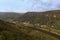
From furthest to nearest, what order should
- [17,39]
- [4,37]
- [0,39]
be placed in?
[17,39] → [4,37] → [0,39]

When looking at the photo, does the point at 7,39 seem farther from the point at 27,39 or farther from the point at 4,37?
the point at 27,39

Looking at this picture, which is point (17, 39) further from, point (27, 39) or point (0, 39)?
point (0, 39)

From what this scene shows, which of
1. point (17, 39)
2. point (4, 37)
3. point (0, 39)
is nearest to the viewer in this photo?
point (0, 39)

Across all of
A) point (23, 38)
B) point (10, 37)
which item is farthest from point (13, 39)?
point (23, 38)

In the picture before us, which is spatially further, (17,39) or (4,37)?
(17,39)

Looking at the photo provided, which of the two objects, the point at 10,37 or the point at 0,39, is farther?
the point at 10,37

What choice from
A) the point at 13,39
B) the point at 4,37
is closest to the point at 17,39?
the point at 13,39

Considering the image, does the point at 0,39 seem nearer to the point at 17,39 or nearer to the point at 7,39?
the point at 7,39
